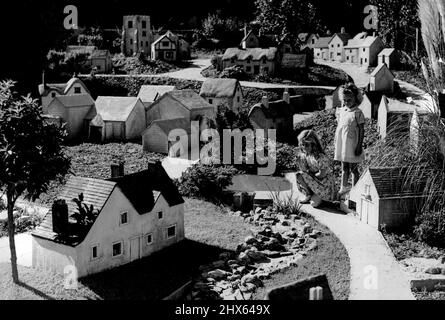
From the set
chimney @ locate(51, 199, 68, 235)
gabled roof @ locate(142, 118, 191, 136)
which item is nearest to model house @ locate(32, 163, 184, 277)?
chimney @ locate(51, 199, 68, 235)

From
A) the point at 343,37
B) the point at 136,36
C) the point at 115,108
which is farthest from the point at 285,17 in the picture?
the point at 115,108

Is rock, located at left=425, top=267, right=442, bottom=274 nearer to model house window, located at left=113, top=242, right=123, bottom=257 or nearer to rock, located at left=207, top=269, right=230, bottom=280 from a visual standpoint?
rock, located at left=207, top=269, right=230, bottom=280

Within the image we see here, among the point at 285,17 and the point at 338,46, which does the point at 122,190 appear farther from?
the point at 338,46

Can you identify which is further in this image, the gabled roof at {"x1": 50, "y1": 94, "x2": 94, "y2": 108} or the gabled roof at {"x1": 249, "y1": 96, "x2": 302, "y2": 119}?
the gabled roof at {"x1": 50, "y1": 94, "x2": 94, "y2": 108}

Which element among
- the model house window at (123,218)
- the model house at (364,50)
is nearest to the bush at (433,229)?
the model house window at (123,218)

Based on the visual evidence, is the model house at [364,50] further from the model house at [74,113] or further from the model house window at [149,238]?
the model house window at [149,238]
